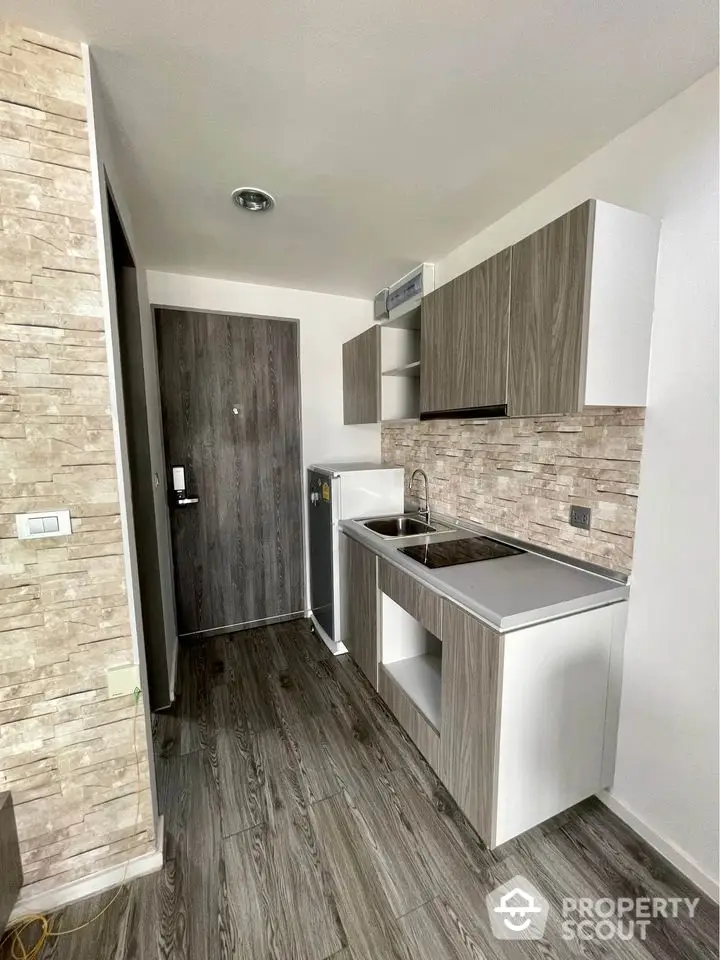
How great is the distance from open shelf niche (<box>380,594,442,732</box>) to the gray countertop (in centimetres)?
44

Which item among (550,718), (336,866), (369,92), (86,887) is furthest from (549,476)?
(86,887)

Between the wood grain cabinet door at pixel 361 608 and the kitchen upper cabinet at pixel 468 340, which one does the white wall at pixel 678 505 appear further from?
the wood grain cabinet door at pixel 361 608

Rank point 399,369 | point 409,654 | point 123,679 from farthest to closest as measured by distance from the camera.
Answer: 1. point 399,369
2. point 409,654
3. point 123,679

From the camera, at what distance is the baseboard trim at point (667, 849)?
4.09 ft

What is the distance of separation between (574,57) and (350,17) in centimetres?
63

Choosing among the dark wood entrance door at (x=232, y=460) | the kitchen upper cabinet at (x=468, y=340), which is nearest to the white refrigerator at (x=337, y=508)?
the dark wood entrance door at (x=232, y=460)

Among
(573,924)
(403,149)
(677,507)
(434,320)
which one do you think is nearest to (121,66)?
(403,149)

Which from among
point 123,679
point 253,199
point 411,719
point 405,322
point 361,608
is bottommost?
point 411,719

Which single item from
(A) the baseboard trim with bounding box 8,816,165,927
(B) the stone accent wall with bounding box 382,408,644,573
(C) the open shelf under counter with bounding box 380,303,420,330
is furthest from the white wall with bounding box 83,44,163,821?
(B) the stone accent wall with bounding box 382,408,644,573

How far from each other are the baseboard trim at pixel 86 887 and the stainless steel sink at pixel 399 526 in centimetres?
160

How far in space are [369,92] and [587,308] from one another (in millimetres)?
931

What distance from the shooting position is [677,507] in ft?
4.26

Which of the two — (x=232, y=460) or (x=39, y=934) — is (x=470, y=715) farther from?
(x=232, y=460)

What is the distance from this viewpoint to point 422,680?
195 centimetres
